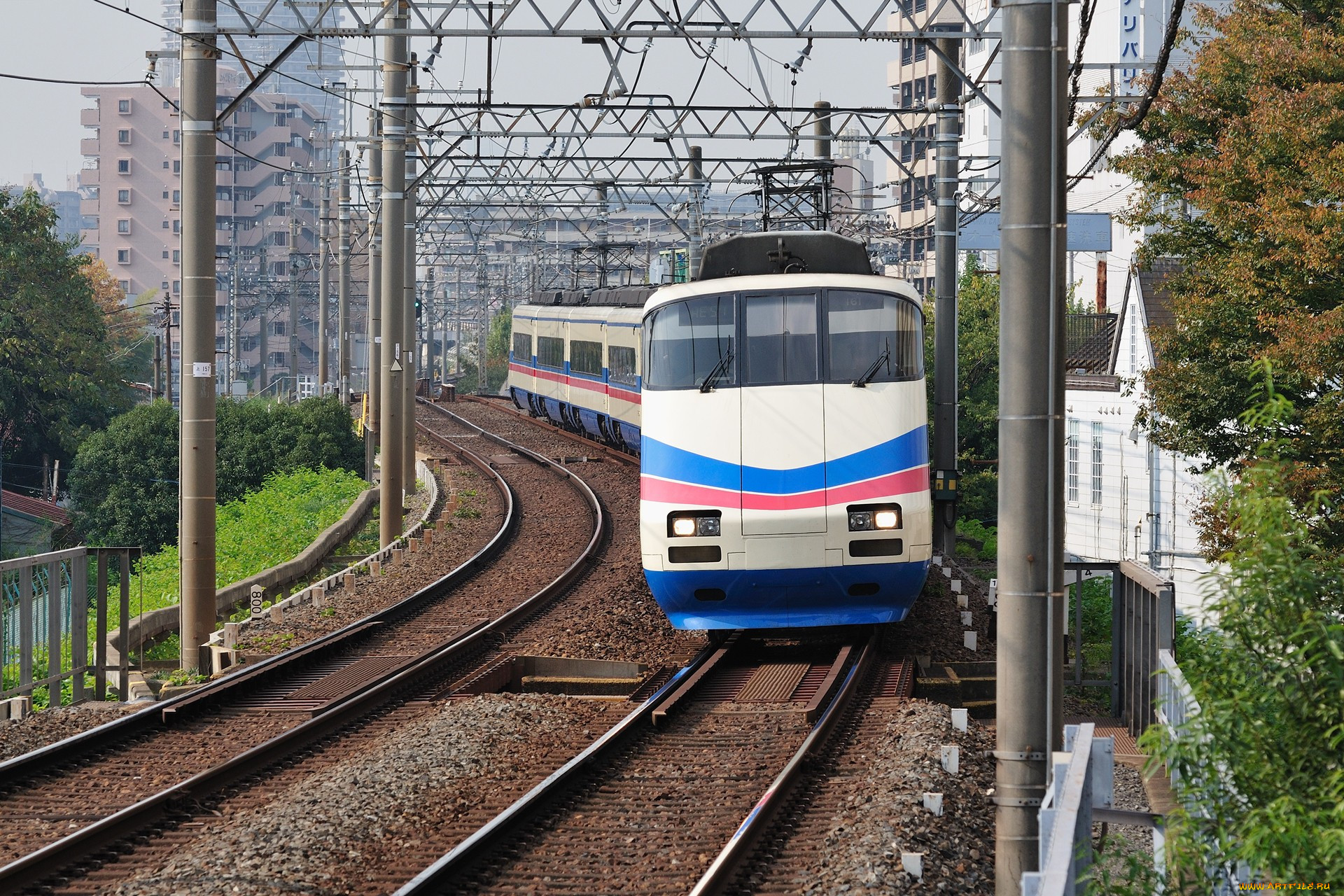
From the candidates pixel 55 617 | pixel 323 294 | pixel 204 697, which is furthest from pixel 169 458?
pixel 204 697

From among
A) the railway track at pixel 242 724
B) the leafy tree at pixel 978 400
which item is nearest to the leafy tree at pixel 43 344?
the leafy tree at pixel 978 400

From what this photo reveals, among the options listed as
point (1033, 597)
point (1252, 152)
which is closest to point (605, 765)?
point (1033, 597)

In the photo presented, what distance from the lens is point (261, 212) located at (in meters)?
116

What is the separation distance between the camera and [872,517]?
12297mm

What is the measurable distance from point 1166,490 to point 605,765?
64.8 feet

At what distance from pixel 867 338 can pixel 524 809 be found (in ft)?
18.4

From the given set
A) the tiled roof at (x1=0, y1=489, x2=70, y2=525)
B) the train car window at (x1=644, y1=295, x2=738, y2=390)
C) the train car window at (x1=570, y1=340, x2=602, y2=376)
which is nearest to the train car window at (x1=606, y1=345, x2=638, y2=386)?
the train car window at (x1=570, y1=340, x2=602, y2=376)

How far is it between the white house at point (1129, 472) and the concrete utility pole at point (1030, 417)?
17.6 meters

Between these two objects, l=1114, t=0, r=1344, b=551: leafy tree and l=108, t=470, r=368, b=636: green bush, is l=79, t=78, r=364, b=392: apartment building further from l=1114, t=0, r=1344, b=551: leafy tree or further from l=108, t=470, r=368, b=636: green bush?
l=1114, t=0, r=1344, b=551: leafy tree

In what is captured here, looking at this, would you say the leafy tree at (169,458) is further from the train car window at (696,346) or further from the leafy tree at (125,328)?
the train car window at (696,346)

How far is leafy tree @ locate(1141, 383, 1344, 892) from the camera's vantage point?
571 cm

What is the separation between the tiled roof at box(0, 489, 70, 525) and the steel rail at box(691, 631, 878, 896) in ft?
144

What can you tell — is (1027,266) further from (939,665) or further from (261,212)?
(261,212)

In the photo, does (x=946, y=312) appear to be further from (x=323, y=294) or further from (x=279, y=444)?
(x=323, y=294)
